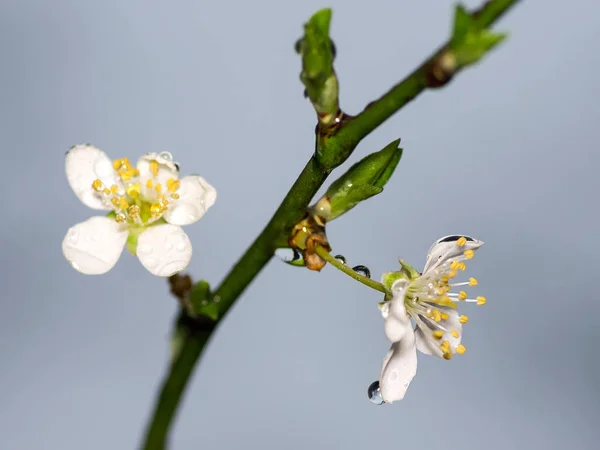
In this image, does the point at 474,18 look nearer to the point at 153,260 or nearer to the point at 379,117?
the point at 379,117

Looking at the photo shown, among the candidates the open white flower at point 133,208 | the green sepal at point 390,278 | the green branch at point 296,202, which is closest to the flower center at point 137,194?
the open white flower at point 133,208

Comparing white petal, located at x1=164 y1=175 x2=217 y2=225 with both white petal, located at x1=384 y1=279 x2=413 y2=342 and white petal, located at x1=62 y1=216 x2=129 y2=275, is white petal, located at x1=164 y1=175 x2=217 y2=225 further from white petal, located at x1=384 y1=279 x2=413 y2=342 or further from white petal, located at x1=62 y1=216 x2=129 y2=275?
white petal, located at x1=384 y1=279 x2=413 y2=342

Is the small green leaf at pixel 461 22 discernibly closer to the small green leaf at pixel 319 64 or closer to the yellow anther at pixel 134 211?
the small green leaf at pixel 319 64

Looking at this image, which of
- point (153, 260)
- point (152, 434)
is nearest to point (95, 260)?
point (153, 260)

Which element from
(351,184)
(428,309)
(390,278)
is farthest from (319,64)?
(428,309)

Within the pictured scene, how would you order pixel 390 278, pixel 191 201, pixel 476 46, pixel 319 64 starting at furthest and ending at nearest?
pixel 191 201 → pixel 390 278 → pixel 319 64 → pixel 476 46

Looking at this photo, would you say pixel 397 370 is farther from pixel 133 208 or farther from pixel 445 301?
pixel 133 208
